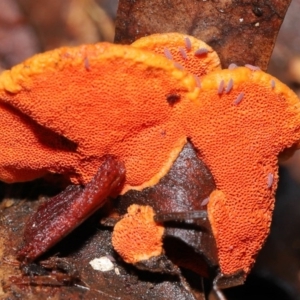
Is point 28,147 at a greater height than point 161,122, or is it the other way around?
point 161,122

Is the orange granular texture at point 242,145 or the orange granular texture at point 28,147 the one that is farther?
the orange granular texture at point 28,147

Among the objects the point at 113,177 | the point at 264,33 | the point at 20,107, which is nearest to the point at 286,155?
the point at 264,33

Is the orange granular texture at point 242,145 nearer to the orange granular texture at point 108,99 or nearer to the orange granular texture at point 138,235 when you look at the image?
the orange granular texture at point 108,99

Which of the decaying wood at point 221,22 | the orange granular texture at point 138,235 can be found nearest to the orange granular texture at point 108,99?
the orange granular texture at point 138,235

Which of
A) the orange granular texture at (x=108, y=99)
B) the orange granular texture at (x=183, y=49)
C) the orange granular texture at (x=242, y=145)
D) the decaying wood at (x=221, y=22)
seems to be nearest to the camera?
the orange granular texture at (x=108, y=99)

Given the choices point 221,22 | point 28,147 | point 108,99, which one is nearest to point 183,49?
point 221,22

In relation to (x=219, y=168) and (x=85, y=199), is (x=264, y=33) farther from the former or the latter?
(x=85, y=199)

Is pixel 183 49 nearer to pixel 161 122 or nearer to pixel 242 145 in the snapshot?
pixel 161 122

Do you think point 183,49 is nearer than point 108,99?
No
